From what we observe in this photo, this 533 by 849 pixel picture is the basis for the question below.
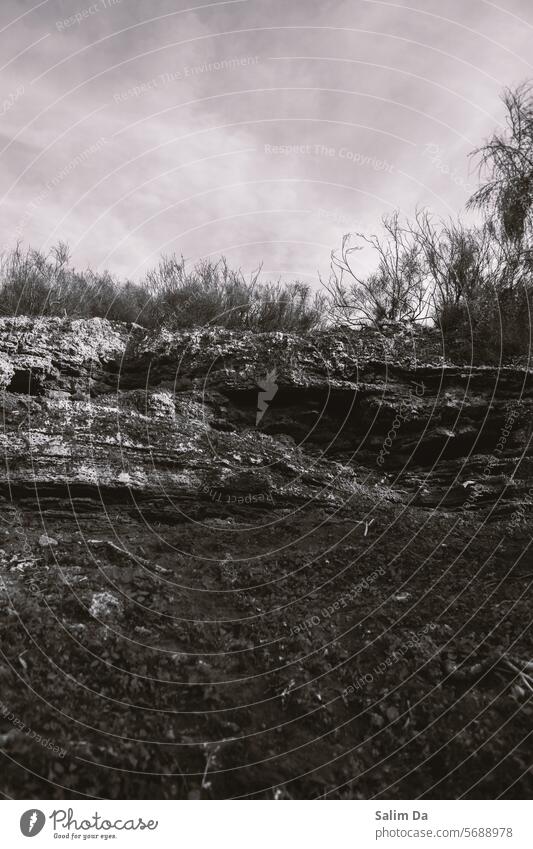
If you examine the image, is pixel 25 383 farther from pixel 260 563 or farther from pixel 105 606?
pixel 260 563

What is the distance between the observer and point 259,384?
764 cm

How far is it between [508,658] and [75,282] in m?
10.3

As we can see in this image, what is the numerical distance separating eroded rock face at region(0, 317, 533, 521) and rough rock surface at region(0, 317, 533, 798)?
35mm

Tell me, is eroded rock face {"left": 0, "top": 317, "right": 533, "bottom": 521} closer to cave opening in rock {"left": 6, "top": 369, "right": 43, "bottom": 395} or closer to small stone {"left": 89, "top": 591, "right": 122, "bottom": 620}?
cave opening in rock {"left": 6, "top": 369, "right": 43, "bottom": 395}

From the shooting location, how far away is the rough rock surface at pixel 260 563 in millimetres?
3137

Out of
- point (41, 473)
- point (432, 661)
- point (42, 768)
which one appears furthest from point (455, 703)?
point (41, 473)

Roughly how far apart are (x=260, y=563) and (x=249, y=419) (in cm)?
283

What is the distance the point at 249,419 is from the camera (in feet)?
24.8

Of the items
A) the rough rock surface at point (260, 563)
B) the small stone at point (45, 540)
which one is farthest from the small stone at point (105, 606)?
the small stone at point (45, 540)

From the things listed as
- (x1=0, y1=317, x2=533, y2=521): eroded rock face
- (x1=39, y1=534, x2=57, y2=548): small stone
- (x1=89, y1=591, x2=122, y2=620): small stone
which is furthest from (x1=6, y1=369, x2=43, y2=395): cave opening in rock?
(x1=89, y1=591, x2=122, y2=620): small stone

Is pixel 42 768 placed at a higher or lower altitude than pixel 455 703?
lower

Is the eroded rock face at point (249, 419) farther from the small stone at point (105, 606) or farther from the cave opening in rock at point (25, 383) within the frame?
the small stone at point (105, 606)

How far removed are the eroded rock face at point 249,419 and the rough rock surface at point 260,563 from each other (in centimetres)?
4

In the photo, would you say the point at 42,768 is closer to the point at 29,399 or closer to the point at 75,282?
the point at 29,399
